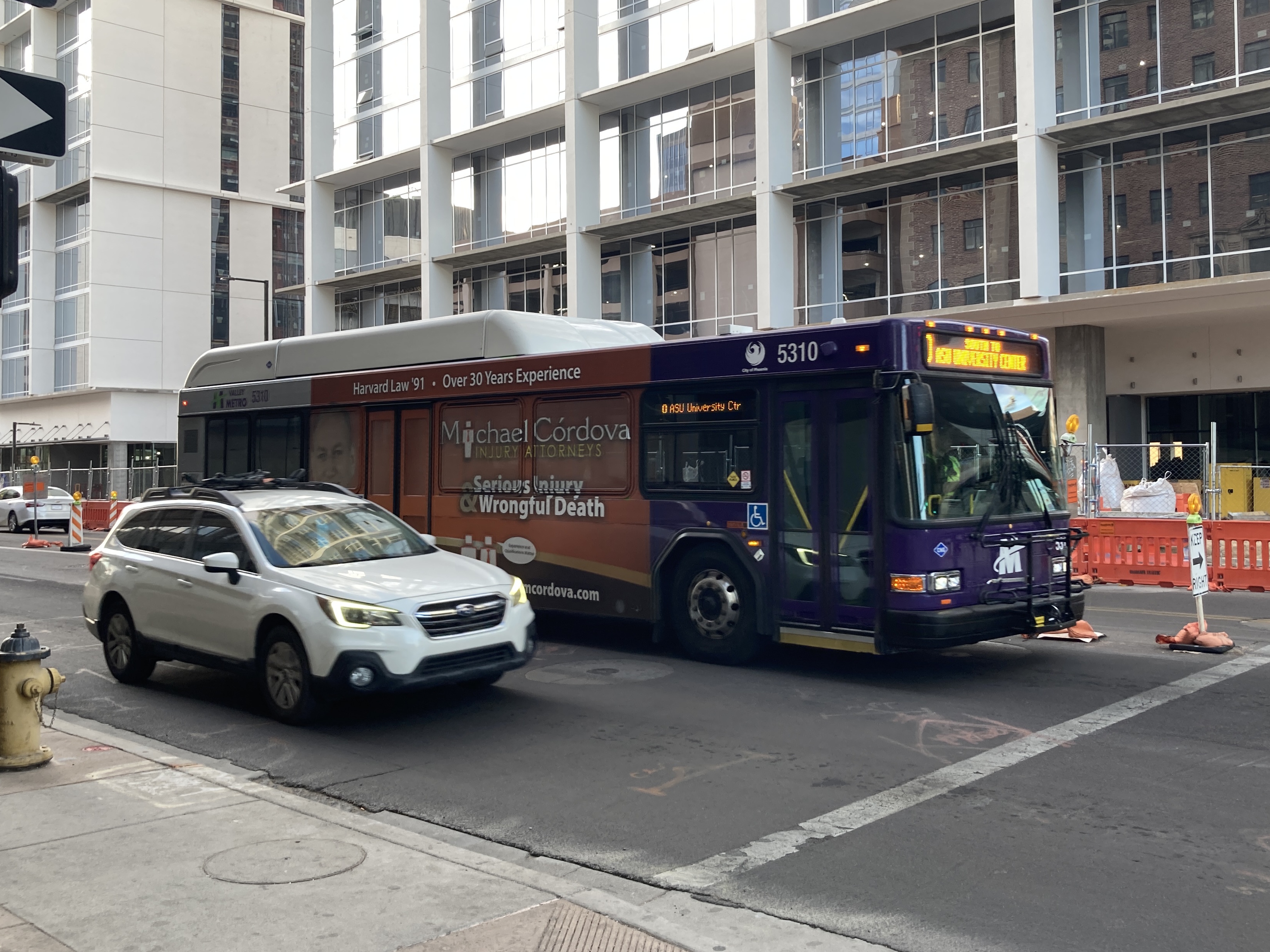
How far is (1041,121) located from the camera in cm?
2575

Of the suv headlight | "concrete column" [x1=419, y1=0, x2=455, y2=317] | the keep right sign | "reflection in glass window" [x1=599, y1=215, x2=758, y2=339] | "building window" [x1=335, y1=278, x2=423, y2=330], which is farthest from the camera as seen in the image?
"building window" [x1=335, y1=278, x2=423, y2=330]

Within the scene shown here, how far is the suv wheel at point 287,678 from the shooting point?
804 cm

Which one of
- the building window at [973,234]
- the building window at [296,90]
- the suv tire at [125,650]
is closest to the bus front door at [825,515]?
the suv tire at [125,650]

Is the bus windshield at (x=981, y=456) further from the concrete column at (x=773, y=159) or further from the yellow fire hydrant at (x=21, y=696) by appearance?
the concrete column at (x=773, y=159)

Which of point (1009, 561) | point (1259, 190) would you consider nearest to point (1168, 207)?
→ point (1259, 190)

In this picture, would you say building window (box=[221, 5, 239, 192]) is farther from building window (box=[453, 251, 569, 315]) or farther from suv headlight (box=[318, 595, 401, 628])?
suv headlight (box=[318, 595, 401, 628])

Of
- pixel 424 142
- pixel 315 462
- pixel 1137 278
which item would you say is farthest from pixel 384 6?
pixel 315 462

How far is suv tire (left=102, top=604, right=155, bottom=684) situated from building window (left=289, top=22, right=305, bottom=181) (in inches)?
2512

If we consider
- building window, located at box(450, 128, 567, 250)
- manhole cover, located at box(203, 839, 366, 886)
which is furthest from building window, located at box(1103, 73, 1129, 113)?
manhole cover, located at box(203, 839, 366, 886)

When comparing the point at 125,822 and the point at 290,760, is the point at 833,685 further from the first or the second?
the point at 125,822

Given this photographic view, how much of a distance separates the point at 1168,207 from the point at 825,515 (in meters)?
19.3

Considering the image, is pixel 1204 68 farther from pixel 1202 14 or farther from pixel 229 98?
pixel 229 98

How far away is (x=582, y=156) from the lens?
35.2 meters

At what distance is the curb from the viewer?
4.55 m
